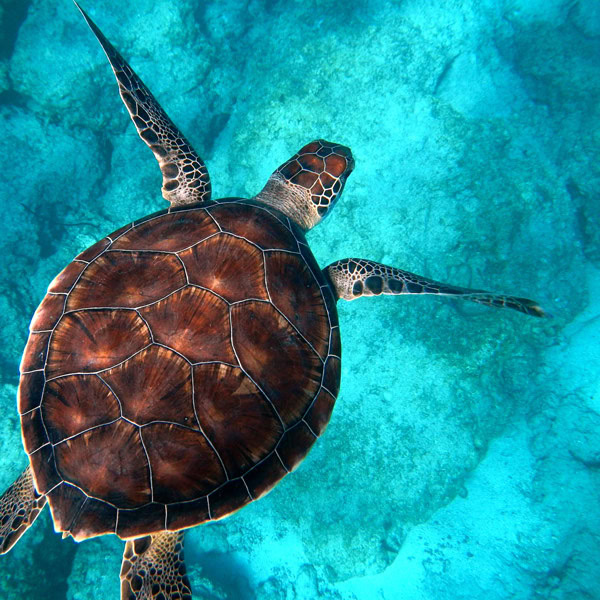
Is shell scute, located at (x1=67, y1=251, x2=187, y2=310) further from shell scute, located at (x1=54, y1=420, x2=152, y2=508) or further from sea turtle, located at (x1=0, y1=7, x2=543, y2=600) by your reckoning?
shell scute, located at (x1=54, y1=420, x2=152, y2=508)

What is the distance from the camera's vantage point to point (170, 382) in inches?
79.0

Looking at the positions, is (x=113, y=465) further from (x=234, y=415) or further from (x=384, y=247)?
(x=384, y=247)

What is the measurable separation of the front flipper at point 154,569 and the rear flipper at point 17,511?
0.72 meters

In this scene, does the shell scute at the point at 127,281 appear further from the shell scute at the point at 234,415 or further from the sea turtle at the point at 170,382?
the shell scute at the point at 234,415

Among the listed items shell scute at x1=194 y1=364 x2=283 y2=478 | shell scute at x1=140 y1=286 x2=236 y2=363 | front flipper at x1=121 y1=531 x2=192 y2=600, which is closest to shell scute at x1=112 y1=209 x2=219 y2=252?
shell scute at x1=140 y1=286 x2=236 y2=363

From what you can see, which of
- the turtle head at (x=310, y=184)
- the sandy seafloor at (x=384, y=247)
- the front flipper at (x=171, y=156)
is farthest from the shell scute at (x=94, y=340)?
the sandy seafloor at (x=384, y=247)

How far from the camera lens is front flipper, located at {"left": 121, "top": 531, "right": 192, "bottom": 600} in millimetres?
2346

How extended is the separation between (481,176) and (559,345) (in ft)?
12.6

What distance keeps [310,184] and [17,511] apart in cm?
382

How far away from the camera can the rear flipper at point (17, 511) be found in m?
2.38

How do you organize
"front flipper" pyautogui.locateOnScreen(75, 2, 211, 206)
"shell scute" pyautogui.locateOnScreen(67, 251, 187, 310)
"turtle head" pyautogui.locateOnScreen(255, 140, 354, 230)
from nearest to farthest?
"shell scute" pyautogui.locateOnScreen(67, 251, 187, 310) < "front flipper" pyautogui.locateOnScreen(75, 2, 211, 206) < "turtle head" pyautogui.locateOnScreen(255, 140, 354, 230)

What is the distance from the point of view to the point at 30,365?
2268 millimetres

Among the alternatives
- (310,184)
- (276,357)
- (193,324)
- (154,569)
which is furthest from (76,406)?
(310,184)

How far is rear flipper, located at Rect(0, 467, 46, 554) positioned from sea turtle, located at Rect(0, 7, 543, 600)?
1cm
